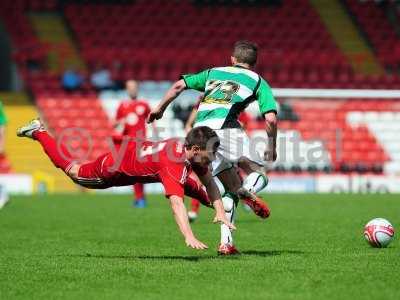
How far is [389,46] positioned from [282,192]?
8.69 metres

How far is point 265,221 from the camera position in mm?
14117

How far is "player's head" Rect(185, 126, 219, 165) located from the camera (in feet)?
27.6

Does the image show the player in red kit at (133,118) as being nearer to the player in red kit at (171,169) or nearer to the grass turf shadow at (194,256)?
the player in red kit at (171,169)

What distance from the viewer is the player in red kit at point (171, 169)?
27.8 feet

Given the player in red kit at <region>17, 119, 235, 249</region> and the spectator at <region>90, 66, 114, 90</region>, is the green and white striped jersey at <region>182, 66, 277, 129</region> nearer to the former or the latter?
the player in red kit at <region>17, 119, 235, 249</region>

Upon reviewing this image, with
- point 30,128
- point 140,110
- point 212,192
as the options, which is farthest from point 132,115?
point 212,192

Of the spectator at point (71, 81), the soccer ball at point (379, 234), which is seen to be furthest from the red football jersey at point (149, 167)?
the spectator at point (71, 81)

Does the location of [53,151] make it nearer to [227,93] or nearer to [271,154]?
[227,93]

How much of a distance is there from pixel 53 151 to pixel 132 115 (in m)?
7.45

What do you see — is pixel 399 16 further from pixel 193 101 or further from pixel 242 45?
pixel 242 45

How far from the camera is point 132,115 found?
56.8 feet

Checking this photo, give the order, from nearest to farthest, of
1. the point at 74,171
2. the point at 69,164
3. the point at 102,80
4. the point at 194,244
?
the point at 194,244 < the point at 74,171 < the point at 69,164 < the point at 102,80

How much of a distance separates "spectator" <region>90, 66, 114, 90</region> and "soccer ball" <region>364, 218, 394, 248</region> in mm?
17300

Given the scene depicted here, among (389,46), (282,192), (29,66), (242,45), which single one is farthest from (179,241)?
(389,46)
